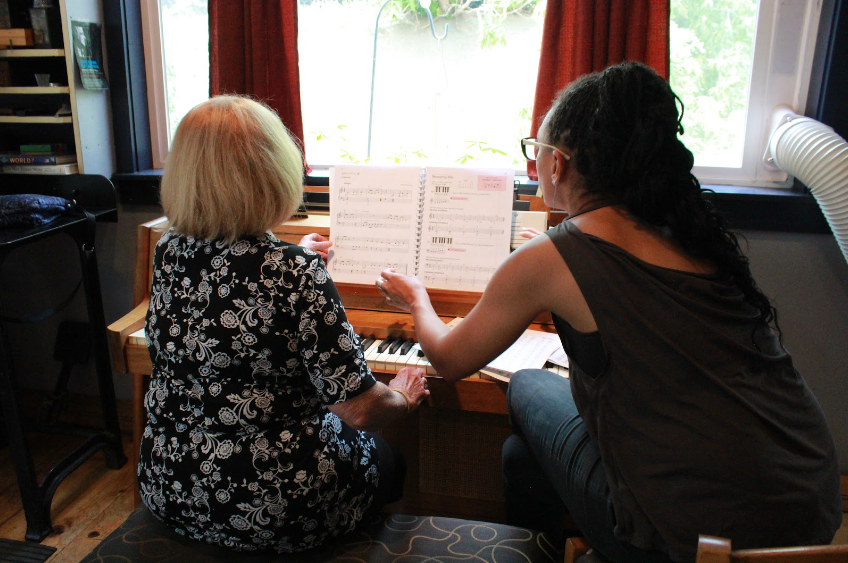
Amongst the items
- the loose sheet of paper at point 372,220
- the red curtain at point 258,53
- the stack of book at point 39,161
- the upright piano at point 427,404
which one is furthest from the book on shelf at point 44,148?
the loose sheet of paper at point 372,220

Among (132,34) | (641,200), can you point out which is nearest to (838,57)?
(641,200)

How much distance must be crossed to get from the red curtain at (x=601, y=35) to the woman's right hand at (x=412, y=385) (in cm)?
97

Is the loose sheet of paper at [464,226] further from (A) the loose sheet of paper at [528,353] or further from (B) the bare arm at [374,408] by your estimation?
(B) the bare arm at [374,408]

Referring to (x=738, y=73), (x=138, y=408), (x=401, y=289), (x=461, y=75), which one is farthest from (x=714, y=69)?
(x=138, y=408)

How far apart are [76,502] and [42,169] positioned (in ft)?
3.73

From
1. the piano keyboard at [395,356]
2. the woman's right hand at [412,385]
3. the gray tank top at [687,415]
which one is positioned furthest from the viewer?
the piano keyboard at [395,356]

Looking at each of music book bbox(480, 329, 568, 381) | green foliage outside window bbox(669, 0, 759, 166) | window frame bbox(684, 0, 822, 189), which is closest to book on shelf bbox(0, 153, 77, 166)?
music book bbox(480, 329, 568, 381)

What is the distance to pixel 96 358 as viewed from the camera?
2.27 metres

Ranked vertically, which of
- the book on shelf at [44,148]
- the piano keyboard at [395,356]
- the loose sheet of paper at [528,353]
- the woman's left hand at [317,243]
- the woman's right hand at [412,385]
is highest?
the book on shelf at [44,148]

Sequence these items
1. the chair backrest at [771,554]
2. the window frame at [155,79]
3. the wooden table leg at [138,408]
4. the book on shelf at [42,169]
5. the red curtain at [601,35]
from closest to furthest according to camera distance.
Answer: the chair backrest at [771,554] → the wooden table leg at [138,408] → the red curtain at [601,35] → the book on shelf at [42,169] → the window frame at [155,79]

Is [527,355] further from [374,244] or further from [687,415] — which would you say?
[687,415]

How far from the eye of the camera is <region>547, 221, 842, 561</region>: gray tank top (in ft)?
3.34

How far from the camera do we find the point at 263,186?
47.5 inches

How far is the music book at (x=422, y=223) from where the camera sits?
5.41 feet
